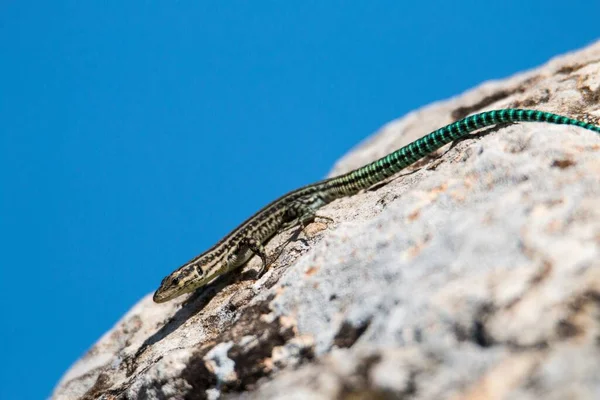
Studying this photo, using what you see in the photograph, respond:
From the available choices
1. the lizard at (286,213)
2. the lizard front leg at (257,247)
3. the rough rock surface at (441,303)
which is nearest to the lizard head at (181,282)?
the lizard at (286,213)

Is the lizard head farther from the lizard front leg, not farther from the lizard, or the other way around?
the lizard front leg

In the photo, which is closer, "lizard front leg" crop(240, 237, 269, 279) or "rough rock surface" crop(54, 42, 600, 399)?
"rough rock surface" crop(54, 42, 600, 399)

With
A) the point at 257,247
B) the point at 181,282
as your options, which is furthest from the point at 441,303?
the point at 181,282

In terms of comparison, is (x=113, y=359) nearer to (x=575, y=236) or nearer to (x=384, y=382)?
(x=384, y=382)

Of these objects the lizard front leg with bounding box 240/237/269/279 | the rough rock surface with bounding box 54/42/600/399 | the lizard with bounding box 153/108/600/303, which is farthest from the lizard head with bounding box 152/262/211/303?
the rough rock surface with bounding box 54/42/600/399

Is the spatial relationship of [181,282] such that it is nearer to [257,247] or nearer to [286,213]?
[257,247]

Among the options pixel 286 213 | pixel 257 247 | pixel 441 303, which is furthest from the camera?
pixel 286 213

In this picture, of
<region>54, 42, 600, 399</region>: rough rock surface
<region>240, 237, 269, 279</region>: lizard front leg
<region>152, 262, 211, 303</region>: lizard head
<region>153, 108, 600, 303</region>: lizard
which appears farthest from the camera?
<region>152, 262, 211, 303</region>: lizard head
